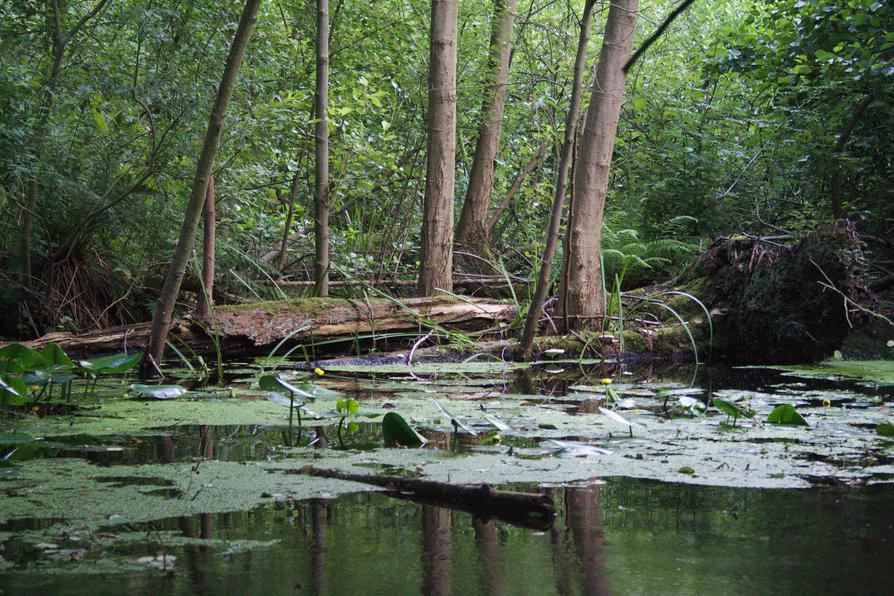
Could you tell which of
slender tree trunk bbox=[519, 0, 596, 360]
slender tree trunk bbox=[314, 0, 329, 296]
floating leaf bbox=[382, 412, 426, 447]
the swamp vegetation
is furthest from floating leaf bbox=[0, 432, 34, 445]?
slender tree trunk bbox=[314, 0, 329, 296]

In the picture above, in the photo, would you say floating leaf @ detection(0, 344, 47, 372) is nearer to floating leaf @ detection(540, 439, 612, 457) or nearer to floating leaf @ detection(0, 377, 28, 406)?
floating leaf @ detection(0, 377, 28, 406)

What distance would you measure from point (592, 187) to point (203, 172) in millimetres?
3220

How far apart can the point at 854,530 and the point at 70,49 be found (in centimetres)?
613

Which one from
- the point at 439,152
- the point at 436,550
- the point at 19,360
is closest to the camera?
the point at 436,550

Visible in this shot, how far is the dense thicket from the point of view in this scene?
6070mm

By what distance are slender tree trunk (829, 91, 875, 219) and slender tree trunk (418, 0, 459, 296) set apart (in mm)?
3448

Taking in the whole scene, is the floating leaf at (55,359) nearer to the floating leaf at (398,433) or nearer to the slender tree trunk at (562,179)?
the floating leaf at (398,433)

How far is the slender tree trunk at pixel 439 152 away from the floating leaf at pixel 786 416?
4.40 metres

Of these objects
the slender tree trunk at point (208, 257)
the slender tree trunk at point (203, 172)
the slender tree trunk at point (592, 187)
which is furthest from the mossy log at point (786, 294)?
the slender tree trunk at point (203, 172)

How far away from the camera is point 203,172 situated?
14.3ft

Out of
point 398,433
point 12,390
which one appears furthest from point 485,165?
point 12,390

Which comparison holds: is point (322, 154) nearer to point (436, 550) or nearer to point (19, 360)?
point (19, 360)

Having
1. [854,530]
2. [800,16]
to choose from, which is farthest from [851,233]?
[854,530]

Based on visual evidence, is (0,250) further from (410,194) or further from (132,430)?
(410,194)
